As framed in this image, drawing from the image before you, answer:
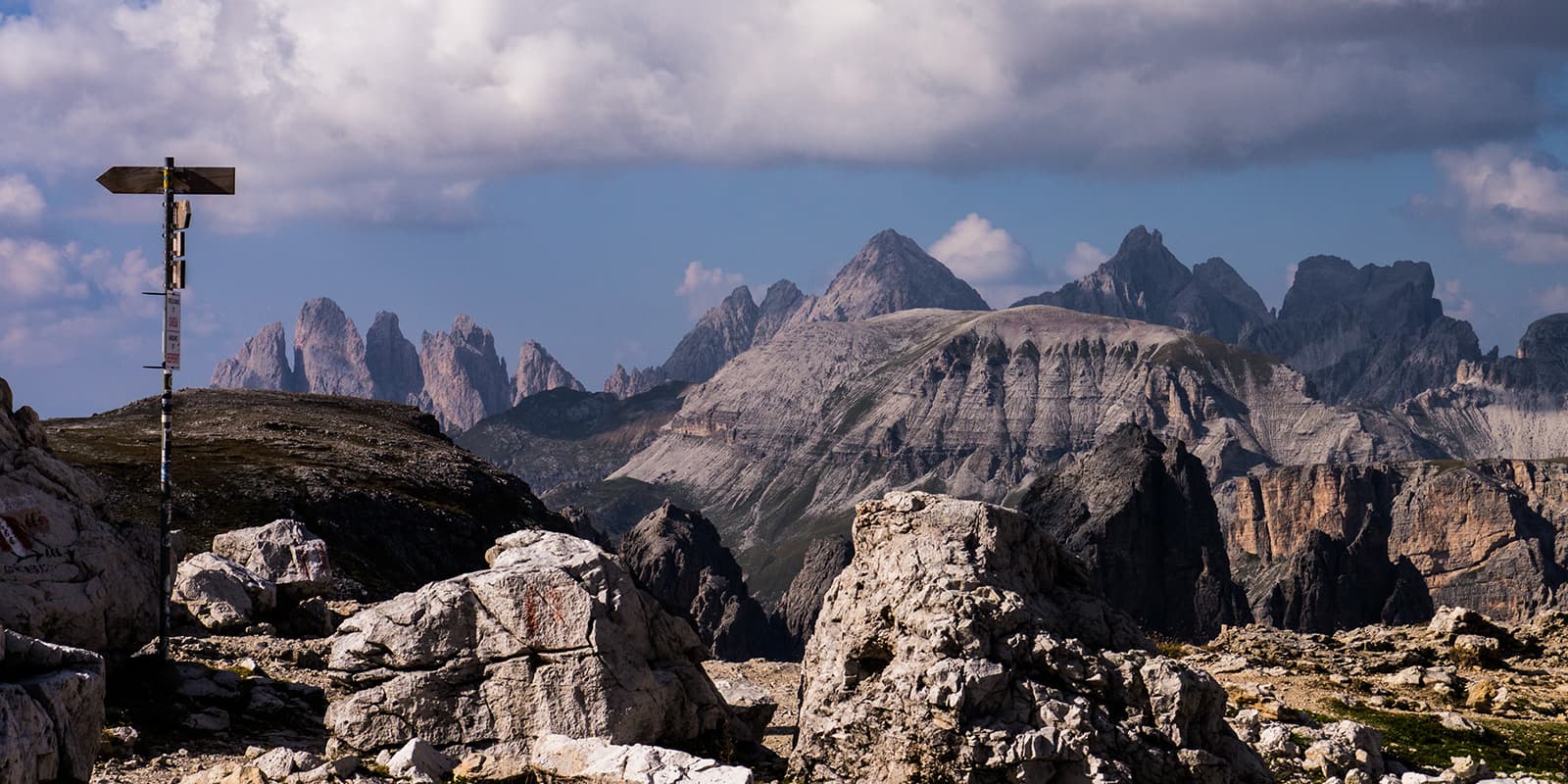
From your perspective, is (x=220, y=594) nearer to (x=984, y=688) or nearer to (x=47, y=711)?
(x=47, y=711)

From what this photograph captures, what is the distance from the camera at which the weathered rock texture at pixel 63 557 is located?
31.7 meters

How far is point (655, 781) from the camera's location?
84.6ft

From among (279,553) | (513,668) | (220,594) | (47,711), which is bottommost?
(47,711)

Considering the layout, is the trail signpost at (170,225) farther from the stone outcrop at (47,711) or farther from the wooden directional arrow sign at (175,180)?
the stone outcrop at (47,711)

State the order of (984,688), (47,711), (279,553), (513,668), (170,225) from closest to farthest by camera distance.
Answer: (47,711) < (984,688) < (513,668) < (170,225) < (279,553)

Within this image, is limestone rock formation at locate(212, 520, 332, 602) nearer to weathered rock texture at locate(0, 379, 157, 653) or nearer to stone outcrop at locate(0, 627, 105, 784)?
weathered rock texture at locate(0, 379, 157, 653)

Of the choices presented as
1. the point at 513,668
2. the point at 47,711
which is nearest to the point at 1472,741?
the point at 513,668

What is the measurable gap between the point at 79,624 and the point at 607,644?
11.0 meters

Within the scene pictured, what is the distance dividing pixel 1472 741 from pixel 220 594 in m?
32.6

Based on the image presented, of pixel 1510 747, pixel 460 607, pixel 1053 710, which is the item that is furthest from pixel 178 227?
pixel 1510 747

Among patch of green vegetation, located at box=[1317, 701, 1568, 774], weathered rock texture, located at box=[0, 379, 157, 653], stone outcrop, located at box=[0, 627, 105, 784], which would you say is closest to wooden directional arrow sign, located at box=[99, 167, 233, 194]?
weathered rock texture, located at box=[0, 379, 157, 653]

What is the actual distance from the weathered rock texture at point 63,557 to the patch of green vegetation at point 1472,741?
2876cm

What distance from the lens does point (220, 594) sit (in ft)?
138

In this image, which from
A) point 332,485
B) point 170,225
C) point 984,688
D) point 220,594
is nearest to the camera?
point 984,688
